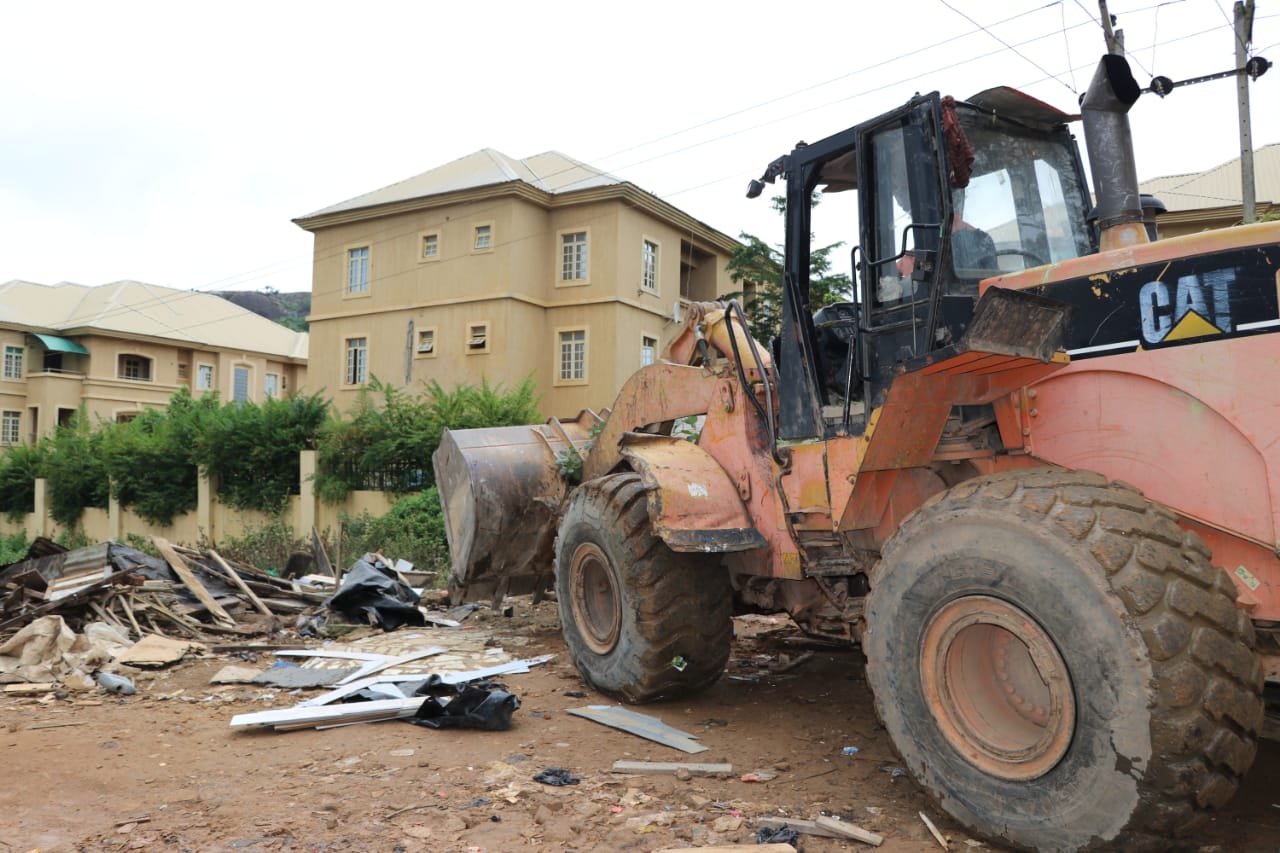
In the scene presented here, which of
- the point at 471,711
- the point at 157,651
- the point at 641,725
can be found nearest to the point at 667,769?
the point at 641,725

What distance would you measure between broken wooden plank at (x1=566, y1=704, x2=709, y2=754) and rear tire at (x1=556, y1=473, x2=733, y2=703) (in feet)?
0.61

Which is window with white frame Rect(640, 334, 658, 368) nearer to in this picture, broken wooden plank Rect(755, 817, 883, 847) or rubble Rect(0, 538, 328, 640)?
rubble Rect(0, 538, 328, 640)

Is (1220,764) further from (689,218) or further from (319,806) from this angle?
(689,218)

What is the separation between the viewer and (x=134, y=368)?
4072cm

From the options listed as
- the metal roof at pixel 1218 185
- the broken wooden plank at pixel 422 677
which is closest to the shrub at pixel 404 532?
the broken wooden plank at pixel 422 677

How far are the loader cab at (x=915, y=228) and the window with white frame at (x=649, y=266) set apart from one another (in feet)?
72.1

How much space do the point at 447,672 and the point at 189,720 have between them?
1.78 m

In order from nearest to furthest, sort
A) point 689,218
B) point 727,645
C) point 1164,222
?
point 727,645 → point 1164,222 → point 689,218

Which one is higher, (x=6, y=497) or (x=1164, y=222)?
(x=1164, y=222)

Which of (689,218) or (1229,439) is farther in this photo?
(689,218)

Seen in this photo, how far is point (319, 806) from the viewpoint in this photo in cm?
417

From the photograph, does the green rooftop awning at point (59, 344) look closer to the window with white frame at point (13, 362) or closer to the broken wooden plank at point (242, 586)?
the window with white frame at point (13, 362)

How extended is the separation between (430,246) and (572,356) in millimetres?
5287

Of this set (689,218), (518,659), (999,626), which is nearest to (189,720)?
(518,659)
